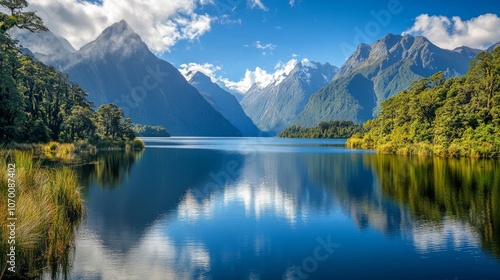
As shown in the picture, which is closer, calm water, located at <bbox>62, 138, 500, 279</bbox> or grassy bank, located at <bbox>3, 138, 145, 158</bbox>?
calm water, located at <bbox>62, 138, 500, 279</bbox>

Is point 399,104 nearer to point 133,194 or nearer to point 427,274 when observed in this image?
point 133,194

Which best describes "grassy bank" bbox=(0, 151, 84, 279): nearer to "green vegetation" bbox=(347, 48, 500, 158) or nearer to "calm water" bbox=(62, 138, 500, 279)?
"calm water" bbox=(62, 138, 500, 279)

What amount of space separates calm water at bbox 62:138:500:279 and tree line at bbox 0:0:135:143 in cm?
1391

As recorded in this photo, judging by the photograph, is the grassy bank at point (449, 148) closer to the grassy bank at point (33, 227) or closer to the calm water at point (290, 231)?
the calm water at point (290, 231)

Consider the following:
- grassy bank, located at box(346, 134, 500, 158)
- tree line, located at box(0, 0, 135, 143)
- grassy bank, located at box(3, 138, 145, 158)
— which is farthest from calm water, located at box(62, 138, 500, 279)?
grassy bank, located at box(346, 134, 500, 158)

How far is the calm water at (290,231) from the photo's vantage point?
579 inches

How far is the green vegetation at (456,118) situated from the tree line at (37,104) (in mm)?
77834

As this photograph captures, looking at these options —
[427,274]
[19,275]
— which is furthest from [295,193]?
[19,275]

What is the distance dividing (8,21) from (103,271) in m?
44.7

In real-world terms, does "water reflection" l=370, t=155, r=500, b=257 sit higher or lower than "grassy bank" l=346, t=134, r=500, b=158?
lower

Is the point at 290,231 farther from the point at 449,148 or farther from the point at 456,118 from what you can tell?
the point at 456,118

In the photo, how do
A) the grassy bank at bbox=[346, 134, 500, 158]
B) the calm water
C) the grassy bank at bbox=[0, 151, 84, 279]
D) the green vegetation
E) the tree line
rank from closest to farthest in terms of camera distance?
the grassy bank at bbox=[0, 151, 84, 279], the calm water, the tree line, the grassy bank at bbox=[346, 134, 500, 158], the green vegetation

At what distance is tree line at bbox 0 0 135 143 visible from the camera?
4147 cm

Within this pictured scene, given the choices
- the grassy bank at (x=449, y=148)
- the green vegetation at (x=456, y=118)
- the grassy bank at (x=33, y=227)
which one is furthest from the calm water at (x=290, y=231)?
the green vegetation at (x=456, y=118)
